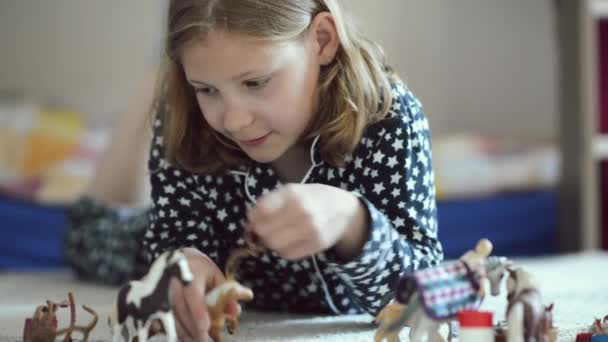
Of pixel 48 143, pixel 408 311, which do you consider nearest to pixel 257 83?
pixel 408 311

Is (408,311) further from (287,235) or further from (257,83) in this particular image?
(257,83)

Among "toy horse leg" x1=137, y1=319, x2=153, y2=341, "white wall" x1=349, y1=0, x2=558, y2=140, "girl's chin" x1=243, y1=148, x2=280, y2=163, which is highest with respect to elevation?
"white wall" x1=349, y1=0, x2=558, y2=140

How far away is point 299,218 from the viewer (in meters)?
0.73

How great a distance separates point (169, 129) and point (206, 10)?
0.75 feet

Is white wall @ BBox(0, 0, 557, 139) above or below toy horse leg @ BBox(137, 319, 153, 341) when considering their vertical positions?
above

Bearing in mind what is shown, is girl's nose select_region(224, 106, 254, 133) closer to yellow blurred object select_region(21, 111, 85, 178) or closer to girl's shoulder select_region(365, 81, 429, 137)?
girl's shoulder select_region(365, 81, 429, 137)

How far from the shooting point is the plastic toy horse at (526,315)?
28.4 inches

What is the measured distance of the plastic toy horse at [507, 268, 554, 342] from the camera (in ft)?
2.36

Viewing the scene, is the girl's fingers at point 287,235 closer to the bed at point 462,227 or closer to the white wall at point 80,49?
the bed at point 462,227

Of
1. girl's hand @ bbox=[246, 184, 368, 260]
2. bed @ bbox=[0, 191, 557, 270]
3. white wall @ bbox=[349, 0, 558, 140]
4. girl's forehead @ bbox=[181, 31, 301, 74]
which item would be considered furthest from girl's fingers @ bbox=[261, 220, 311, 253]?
white wall @ bbox=[349, 0, 558, 140]

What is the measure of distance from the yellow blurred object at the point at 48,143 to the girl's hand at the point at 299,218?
6.09 feet

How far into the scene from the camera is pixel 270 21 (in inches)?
36.3

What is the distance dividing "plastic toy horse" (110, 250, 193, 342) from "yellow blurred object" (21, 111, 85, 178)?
178cm

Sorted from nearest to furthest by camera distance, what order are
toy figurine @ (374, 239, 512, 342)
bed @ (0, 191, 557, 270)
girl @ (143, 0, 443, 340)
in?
toy figurine @ (374, 239, 512, 342) → girl @ (143, 0, 443, 340) → bed @ (0, 191, 557, 270)
